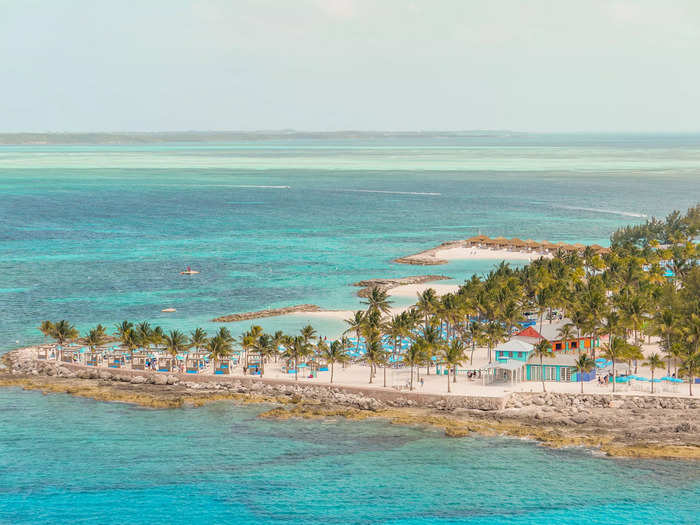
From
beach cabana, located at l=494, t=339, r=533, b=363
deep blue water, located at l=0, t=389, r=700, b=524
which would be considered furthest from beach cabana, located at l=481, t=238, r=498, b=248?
deep blue water, located at l=0, t=389, r=700, b=524

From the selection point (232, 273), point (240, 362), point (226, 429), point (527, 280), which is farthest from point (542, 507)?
point (232, 273)

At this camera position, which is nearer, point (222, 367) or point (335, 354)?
point (335, 354)

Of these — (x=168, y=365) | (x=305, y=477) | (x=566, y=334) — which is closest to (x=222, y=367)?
(x=168, y=365)

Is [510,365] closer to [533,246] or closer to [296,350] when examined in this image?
[296,350]

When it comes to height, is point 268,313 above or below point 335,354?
above

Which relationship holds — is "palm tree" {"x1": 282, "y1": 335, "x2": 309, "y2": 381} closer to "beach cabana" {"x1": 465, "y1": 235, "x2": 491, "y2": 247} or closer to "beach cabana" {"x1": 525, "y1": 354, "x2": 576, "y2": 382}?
"beach cabana" {"x1": 525, "y1": 354, "x2": 576, "y2": 382}

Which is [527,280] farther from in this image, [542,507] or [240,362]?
[542,507]
